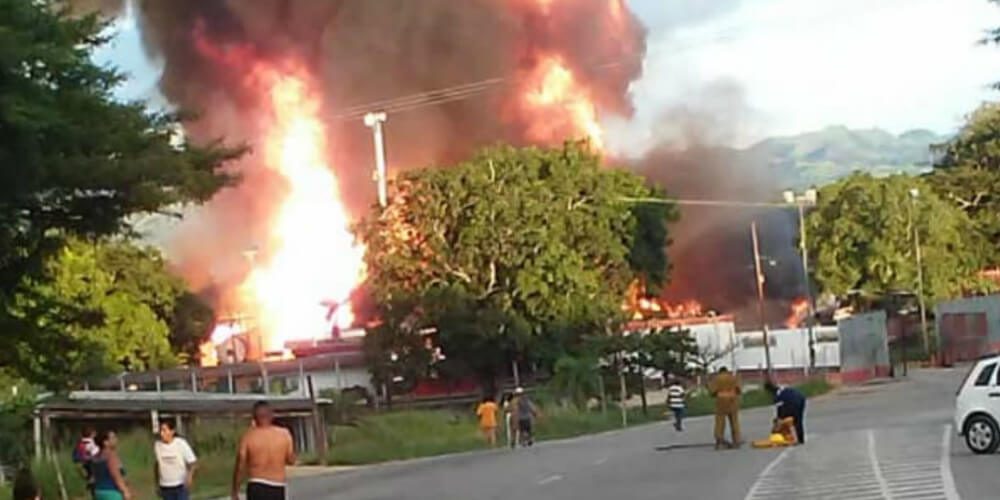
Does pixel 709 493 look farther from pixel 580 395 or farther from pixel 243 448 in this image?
pixel 580 395

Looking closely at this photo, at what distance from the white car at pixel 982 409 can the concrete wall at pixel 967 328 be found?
45261 mm

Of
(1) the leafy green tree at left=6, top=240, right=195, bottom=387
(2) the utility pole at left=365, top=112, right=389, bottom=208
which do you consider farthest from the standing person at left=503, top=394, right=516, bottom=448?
(2) the utility pole at left=365, top=112, right=389, bottom=208

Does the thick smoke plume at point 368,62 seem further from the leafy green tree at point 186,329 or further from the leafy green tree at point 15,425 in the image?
the leafy green tree at point 15,425

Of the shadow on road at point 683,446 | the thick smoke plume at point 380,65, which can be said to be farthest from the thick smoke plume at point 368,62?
the shadow on road at point 683,446

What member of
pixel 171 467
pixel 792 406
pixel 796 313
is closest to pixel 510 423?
pixel 792 406

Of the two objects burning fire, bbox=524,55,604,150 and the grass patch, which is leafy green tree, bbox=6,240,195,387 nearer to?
the grass patch

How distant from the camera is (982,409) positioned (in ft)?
84.7

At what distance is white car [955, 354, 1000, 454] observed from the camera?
25.6 metres

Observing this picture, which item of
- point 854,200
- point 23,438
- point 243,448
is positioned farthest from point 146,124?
point 854,200

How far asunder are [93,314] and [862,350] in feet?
176

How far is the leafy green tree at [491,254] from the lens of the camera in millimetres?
70375

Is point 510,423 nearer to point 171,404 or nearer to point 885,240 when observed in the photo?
point 171,404

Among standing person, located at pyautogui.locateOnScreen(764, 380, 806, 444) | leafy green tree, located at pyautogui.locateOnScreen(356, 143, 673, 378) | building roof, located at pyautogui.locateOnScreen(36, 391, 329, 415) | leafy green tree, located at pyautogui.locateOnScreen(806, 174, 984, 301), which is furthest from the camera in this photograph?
leafy green tree, located at pyautogui.locateOnScreen(806, 174, 984, 301)

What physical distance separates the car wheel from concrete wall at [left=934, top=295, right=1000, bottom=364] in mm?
45356
